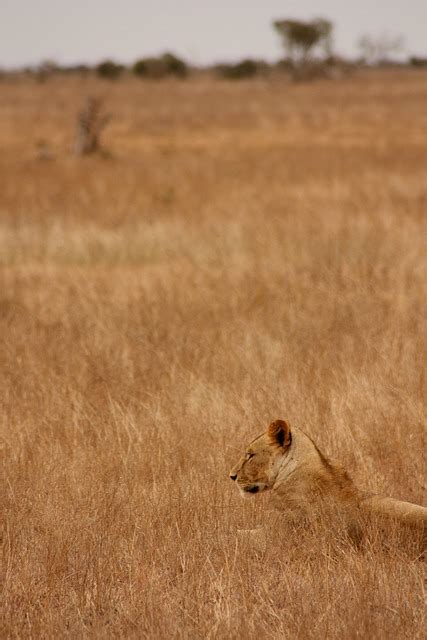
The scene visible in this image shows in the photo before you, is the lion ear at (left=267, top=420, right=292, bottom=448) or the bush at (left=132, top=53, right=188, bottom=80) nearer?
the lion ear at (left=267, top=420, right=292, bottom=448)

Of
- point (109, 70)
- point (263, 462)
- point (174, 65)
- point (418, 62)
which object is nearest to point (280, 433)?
point (263, 462)

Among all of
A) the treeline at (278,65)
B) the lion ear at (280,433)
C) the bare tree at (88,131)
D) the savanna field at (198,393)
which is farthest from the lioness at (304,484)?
the treeline at (278,65)

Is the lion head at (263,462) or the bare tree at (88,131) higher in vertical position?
the lion head at (263,462)

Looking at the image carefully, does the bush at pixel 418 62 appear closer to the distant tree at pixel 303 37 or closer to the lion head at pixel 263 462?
the distant tree at pixel 303 37

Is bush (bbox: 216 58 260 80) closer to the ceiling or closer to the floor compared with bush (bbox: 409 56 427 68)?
closer to the ceiling

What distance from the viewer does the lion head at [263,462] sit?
4.06m

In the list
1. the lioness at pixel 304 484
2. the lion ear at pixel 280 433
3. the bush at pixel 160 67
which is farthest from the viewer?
the bush at pixel 160 67

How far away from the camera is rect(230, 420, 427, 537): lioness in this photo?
3.76 meters

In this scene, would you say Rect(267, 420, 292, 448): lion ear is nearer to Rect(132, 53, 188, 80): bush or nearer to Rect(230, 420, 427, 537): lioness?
Rect(230, 420, 427, 537): lioness

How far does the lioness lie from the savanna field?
0.13 meters

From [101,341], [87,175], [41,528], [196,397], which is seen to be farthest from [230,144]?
[41,528]

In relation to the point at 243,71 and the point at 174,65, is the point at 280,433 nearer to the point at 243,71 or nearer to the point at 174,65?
the point at 243,71

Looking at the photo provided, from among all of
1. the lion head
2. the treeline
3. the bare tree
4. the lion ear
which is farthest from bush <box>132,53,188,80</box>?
the lion ear

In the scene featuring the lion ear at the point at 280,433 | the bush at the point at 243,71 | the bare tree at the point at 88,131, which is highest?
the lion ear at the point at 280,433
